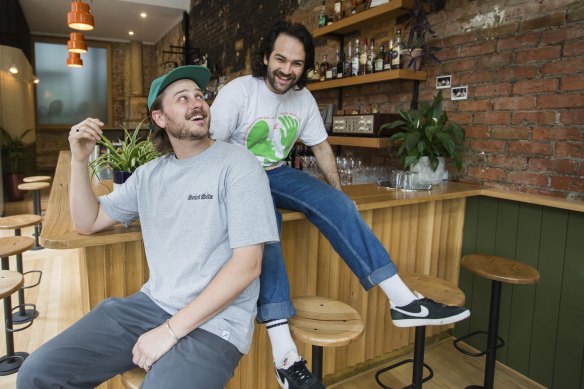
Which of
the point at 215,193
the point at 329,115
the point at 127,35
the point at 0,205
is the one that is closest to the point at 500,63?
the point at 329,115

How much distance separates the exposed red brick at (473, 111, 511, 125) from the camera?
2.39m

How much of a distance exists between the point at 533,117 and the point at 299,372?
5.88 ft

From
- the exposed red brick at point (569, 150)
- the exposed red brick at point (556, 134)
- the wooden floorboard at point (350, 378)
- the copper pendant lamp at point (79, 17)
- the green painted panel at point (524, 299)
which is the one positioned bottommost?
the wooden floorboard at point (350, 378)

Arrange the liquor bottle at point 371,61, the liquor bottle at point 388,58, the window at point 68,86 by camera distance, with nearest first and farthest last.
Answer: the liquor bottle at point 388,58
the liquor bottle at point 371,61
the window at point 68,86

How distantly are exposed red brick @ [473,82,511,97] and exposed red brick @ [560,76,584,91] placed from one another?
0.28 metres

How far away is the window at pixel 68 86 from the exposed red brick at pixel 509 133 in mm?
9597

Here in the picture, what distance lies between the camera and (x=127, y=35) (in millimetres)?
9656

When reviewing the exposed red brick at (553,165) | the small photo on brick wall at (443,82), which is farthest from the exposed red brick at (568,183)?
the small photo on brick wall at (443,82)

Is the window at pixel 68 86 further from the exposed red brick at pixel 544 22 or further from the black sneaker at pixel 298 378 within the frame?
the black sneaker at pixel 298 378

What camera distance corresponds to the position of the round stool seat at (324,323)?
1392mm

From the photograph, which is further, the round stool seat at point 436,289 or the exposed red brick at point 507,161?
the exposed red brick at point 507,161

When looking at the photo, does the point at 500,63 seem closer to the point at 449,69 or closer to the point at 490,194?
the point at 449,69

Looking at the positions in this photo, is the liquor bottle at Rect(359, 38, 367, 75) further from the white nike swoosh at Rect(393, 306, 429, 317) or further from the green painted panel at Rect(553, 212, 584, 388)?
the white nike swoosh at Rect(393, 306, 429, 317)

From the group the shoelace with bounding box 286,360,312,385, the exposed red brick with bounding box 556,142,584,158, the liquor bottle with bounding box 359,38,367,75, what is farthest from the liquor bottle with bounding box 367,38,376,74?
the shoelace with bounding box 286,360,312,385
